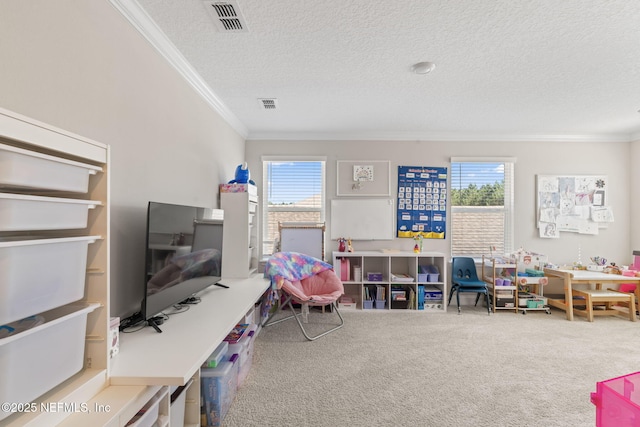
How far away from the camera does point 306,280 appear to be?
140 inches

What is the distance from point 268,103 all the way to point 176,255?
202 centimetres

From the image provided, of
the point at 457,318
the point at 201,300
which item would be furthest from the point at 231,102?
the point at 457,318

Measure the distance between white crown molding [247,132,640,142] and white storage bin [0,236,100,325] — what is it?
354cm

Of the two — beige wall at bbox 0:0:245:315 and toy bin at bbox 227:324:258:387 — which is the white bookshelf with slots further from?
beige wall at bbox 0:0:245:315

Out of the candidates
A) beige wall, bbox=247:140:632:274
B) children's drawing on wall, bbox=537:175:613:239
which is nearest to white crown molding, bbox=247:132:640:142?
beige wall, bbox=247:140:632:274

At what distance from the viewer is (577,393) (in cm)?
216

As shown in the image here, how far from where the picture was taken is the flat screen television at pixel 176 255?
170cm

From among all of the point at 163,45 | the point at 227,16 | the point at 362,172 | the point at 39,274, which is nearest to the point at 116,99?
the point at 163,45

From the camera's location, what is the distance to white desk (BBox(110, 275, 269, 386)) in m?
1.21

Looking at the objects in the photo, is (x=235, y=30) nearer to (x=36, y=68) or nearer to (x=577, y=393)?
(x=36, y=68)

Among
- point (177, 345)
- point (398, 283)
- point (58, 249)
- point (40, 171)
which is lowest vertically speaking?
point (398, 283)

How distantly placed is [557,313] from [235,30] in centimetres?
502

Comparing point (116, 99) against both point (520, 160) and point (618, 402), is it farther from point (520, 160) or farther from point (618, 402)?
point (520, 160)

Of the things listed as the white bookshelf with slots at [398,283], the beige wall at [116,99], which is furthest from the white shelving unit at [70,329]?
the white bookshelf with slots at [398,283]
